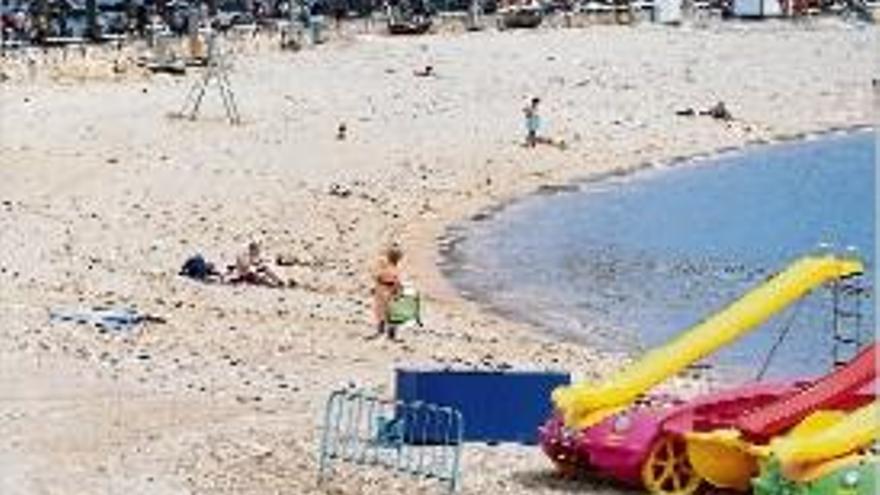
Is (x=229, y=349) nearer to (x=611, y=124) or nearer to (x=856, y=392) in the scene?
(x=856, y=392)

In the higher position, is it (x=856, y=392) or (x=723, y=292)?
(x=856, y=392)

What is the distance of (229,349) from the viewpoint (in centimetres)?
2064

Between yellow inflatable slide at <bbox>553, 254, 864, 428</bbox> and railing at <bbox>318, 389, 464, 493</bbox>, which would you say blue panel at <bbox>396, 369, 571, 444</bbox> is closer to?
railing at <bbox>318, 389, 464, 493</bbox>

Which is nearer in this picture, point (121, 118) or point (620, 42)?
point (121, 118)

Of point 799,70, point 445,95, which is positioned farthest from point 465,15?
point 445,95

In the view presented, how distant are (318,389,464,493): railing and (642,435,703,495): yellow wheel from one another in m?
1.27

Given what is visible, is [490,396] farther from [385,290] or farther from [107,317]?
[107,317]

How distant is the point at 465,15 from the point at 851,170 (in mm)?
19708

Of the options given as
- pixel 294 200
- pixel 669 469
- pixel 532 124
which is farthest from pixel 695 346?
pixel 532 124

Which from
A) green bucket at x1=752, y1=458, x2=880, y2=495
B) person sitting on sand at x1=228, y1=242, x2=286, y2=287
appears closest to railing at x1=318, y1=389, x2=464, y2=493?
green bucket at x1=752, y1=458, x2=880, y2=495

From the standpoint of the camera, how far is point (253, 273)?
25.9m

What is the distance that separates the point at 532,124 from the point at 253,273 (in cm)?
1649

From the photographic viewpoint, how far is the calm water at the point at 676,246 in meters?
25.4

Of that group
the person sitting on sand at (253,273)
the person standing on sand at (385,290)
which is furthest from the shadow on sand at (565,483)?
the person sitting on sand at (253,273)
